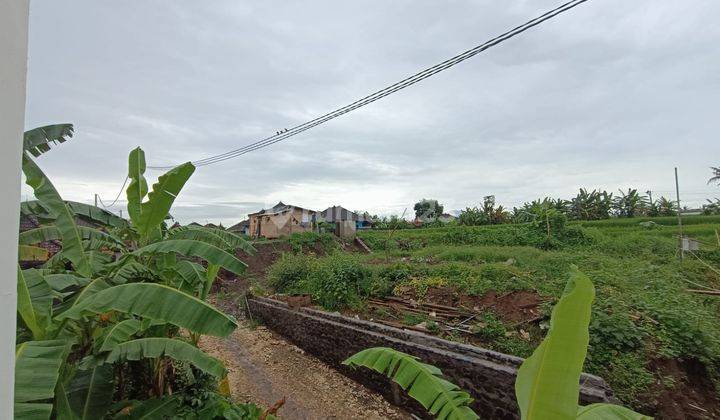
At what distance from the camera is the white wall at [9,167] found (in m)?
0.79

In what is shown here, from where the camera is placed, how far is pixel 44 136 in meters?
3.32

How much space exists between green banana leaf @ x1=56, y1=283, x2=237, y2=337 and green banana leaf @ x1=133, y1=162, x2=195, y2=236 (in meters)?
1.16

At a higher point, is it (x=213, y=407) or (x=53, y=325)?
(x=53, y=325)

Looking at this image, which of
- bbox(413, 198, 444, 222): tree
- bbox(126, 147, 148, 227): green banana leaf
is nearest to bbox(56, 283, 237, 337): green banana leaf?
bbox(126, 147, 148, 227): green banana leaf

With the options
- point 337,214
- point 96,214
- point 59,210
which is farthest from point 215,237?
point 337,214

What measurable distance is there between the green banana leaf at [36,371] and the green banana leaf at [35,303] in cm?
40

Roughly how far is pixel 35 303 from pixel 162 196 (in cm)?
127

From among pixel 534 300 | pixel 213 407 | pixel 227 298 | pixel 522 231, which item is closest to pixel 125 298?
pixel 213 407

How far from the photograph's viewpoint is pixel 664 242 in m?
12.0

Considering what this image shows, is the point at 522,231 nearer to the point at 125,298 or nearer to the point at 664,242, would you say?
the point at 664,242

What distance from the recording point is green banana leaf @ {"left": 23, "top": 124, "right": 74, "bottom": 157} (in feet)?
10.5

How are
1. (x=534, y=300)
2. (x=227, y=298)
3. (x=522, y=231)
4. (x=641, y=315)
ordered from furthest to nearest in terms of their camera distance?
(x=522, y=231), (x=227, y=298), (x=534, y=300), (x=641, y=315)

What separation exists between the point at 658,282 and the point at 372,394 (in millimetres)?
5749

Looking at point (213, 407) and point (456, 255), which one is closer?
point (213, 407)
